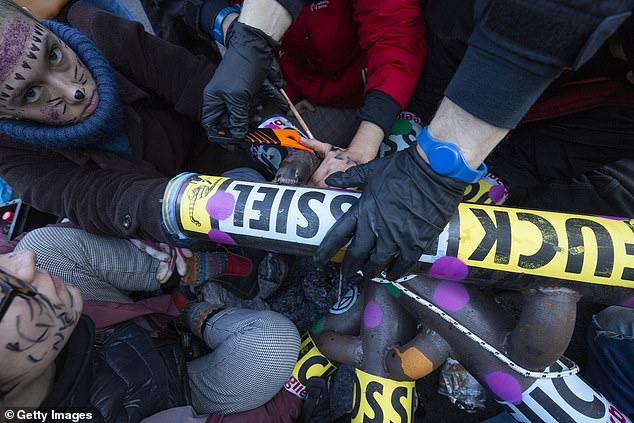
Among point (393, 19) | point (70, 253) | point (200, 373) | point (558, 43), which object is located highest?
point (558, 43)

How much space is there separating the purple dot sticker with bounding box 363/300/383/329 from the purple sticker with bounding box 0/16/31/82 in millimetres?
952

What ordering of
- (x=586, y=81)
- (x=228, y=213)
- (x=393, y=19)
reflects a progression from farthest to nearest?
(x=393, y=19) → (x=586, y=81) → (x=228, y=213)

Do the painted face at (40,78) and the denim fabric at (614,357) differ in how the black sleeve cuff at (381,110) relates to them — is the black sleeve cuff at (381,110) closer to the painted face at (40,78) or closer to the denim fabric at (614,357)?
the painted face at (40,78)

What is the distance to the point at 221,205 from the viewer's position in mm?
741

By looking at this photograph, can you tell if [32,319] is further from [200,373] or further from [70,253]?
[200,373]

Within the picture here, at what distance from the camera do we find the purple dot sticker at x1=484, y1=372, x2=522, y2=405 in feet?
2.55

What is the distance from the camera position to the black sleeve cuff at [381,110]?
1107 millimetres

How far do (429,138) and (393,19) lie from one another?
65 cm

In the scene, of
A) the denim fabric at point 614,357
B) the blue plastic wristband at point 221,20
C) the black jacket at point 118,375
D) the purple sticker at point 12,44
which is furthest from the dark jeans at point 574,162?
the purple sticker at point 12,44

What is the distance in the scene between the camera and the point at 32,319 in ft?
2.07

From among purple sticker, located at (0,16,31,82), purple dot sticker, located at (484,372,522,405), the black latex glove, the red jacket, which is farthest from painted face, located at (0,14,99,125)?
purple dot sticker, located at (484,372,522,405)

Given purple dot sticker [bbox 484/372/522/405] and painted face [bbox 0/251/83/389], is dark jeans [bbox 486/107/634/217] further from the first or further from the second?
painted face [bbox 0/251/83/389]

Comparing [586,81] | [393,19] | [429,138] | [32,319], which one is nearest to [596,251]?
[429,138]

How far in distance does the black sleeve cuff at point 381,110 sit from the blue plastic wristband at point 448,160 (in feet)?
1.58
